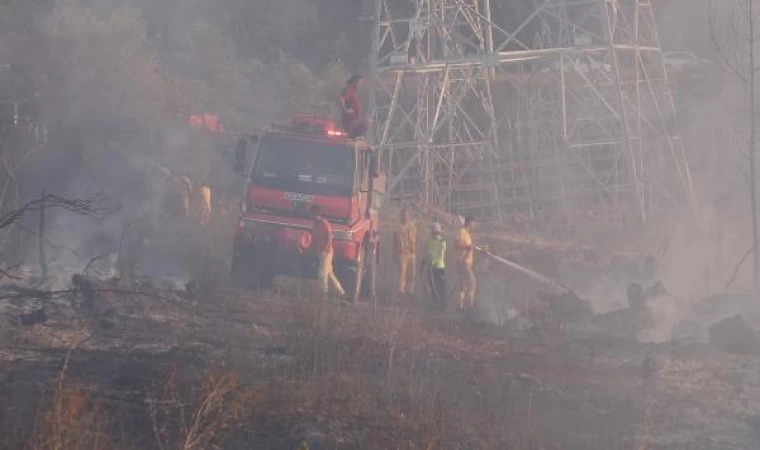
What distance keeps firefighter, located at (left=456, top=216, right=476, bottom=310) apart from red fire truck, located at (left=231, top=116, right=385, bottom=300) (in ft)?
7.63

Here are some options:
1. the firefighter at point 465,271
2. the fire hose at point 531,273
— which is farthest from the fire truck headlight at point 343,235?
the fire hose at point 531,273

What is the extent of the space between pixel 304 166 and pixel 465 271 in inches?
135

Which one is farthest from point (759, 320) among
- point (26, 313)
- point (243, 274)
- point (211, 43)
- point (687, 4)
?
point (687, 4)

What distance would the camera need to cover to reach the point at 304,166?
50.0ft

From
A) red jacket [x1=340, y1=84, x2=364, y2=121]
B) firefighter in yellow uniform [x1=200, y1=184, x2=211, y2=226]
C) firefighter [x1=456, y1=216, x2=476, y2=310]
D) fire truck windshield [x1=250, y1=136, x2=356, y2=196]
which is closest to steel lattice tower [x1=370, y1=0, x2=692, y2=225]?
firefighter in yellow uniform [x1=200, y1=184, x2=211, y2=226]

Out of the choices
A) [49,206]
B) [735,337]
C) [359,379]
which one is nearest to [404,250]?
[735,337]

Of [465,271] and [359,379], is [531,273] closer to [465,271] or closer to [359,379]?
[465,271]

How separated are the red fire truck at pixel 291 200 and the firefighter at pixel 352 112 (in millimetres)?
876

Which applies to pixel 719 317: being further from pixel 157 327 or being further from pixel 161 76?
pixel 161 76

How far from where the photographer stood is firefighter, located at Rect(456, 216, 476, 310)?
17141 millimetres

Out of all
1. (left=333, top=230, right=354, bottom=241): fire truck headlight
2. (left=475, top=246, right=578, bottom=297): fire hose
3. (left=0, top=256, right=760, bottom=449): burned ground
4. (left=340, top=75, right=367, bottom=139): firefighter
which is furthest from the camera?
(left=475, top=246, right=578, bottom=297): fire hose

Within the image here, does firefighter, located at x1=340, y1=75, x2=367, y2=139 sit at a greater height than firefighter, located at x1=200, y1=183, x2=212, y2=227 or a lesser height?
greater

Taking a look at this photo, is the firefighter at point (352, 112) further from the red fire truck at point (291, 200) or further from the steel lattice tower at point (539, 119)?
the steel lattice tower at point (539, 119)

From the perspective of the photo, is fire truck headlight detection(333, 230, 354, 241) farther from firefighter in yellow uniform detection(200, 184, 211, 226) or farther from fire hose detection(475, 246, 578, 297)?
firefighter in yellow uniform detection(200, 184, 211, 226)
